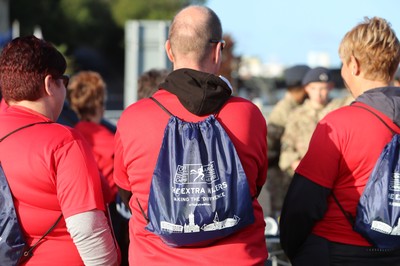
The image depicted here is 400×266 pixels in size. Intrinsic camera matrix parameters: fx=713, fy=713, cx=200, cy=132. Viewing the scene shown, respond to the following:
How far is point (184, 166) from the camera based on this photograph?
9.34ft

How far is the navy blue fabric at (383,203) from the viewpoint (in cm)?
314

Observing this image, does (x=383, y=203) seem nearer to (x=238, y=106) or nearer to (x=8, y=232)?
(x=238, y=106)

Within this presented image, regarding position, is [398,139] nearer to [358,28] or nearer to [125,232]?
[358,28]

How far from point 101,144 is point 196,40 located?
2181 mm

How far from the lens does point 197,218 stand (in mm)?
2809

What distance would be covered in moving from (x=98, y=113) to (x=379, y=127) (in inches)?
106

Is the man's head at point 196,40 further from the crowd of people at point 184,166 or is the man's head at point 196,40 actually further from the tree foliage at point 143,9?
the tree foliage at point 143,9

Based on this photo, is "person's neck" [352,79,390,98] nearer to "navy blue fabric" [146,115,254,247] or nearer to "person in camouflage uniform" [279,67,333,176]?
"navy blue fabric" [146,115,254,247]

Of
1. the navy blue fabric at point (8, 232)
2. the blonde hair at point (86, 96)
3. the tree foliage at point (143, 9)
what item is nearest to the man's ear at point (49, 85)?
the navy blue fabric at point (8, 232)

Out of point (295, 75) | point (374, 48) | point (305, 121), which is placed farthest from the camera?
point (295, 75)

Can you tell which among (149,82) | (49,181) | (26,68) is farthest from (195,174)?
(149,82)

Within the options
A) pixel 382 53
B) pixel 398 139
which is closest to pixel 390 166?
pixel 398 139

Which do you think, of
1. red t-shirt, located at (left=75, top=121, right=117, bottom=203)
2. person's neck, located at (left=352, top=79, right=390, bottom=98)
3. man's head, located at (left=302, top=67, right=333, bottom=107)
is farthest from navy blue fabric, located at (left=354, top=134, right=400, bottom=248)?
man's head, located at (left=302, top=67, right=333, bottom=107)

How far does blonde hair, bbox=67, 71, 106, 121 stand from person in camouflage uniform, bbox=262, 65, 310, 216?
192 centimetres
